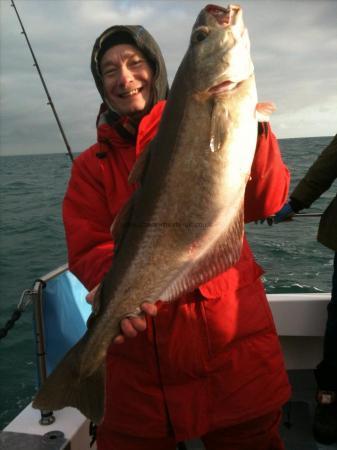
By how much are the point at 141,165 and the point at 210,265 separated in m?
0.59

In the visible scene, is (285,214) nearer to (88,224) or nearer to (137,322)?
(88,224)

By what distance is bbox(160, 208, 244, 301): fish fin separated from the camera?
2262 millimetres

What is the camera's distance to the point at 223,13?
7.13 feet

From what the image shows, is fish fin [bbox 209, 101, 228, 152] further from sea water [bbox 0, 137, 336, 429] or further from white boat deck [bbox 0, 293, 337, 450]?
sea water [bbox 0, 137, 336, 429]

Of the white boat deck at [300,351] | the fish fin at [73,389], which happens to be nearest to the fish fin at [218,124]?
the fish fin at [73,389]

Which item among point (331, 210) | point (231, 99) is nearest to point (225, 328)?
point (231, 99)

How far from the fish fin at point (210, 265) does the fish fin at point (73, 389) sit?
55 centimetres

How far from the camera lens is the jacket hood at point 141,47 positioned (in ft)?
9.59

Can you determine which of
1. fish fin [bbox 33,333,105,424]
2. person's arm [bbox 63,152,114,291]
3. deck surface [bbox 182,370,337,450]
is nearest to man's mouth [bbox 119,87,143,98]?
person's arm [bbox 63,152,114,291]

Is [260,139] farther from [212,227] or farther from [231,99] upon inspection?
[212,227]

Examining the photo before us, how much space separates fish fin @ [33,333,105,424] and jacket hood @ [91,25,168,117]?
159cm

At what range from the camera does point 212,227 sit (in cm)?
221

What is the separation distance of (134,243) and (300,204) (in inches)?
99.1

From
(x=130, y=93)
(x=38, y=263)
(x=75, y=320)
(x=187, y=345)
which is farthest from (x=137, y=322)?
(x=38, y=263)
